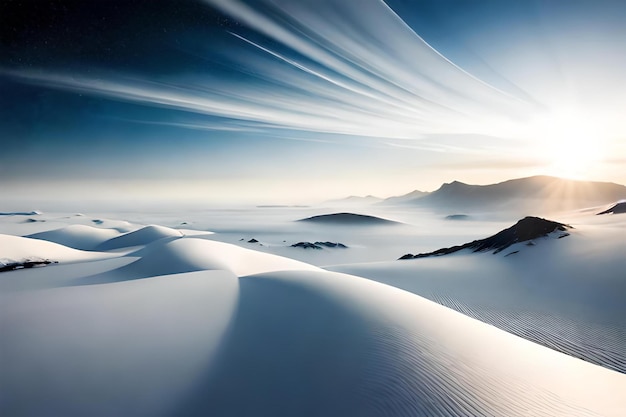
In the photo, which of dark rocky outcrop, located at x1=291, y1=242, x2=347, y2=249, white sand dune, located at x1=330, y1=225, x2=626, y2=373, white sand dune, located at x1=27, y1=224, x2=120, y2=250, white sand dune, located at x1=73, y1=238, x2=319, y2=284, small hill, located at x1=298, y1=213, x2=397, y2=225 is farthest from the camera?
small hill, located at x1=298, y1=213, x2=397, y2=225

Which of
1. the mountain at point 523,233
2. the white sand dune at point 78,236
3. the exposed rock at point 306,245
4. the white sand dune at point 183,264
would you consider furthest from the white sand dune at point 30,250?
the exposed rock at point 306,245

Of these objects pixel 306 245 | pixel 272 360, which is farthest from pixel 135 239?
pixel 272 360

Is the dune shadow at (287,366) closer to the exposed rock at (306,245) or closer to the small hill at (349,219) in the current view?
the exposed rock at (306,245)

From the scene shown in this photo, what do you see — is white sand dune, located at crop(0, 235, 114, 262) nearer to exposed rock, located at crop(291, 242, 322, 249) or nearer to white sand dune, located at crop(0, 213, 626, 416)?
white sand dune, located at crop(0, 213, 626, 416)

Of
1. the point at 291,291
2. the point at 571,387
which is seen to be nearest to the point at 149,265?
the point at 291,291

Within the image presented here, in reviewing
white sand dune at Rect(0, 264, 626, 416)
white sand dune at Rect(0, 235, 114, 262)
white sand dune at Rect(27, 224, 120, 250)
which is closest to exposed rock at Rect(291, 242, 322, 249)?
white sand dune at Rect(27, 224, 120, 250)

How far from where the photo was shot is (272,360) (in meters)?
6.00

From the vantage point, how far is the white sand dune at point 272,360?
4859 mm

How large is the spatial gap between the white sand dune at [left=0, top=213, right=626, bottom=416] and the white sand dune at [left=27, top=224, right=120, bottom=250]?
5505cm

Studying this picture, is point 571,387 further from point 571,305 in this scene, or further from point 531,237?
point 531,237

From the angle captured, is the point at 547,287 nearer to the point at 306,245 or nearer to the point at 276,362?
the point at 276,362

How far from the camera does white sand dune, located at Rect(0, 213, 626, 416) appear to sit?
15.9 ft

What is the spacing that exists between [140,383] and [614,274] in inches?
957

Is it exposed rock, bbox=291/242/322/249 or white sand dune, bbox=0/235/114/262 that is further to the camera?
exposed rock, bbox=291/242/322/249
